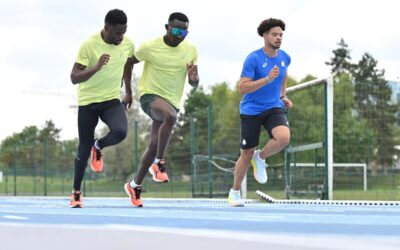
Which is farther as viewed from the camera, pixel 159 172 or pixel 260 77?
pixel 159 172

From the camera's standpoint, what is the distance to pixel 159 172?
7891 mm

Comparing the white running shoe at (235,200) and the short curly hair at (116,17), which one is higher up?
the short curly hair at (116,17)

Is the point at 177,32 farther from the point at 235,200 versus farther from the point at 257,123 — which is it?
the point at 235,200

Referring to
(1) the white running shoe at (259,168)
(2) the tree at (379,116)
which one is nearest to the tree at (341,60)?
(2) the tree at (379,116)

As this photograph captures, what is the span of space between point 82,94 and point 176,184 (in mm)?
23604

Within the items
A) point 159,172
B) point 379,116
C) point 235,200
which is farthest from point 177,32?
point 379,116

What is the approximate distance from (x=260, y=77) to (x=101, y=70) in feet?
5.24

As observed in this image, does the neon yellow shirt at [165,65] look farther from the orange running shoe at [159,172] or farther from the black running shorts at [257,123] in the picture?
the black running shorts at [257,123]

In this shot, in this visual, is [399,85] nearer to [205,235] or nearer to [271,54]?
[271,54]

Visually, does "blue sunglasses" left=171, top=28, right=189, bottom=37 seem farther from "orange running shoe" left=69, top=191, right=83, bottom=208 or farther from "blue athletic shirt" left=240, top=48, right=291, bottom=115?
"orange running shoe" left=69, top=191, right=83, bottom=208

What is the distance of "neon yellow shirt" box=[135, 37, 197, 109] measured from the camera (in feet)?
25.3

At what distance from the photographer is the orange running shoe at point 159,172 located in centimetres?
783

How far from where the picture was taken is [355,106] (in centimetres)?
2169

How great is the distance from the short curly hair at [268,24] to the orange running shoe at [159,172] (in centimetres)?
170
